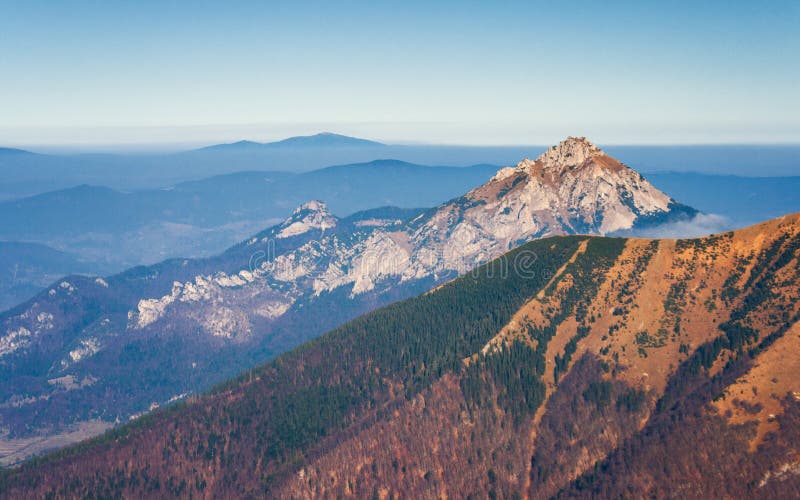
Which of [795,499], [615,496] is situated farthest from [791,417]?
[615,496]

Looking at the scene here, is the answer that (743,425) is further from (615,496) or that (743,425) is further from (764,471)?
(615,496)

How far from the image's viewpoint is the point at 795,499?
567 feet

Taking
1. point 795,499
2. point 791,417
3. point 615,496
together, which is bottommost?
point 615,496

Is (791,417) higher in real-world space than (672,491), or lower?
higher

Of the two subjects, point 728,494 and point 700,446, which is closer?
point 728,494

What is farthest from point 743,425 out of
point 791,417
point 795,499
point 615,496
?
point 615,496

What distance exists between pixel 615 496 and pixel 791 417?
6030 cm

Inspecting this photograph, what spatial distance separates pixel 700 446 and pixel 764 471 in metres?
19.3

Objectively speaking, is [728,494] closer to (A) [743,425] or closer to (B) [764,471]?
(B) [764,471]

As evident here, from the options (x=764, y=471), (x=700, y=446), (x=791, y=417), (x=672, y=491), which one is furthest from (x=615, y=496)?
(x=791, y=417)

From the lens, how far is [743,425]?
19738cm

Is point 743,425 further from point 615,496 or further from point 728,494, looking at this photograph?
point 615,496

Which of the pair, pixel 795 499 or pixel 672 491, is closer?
pixel 795 499

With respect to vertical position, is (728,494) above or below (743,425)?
below
